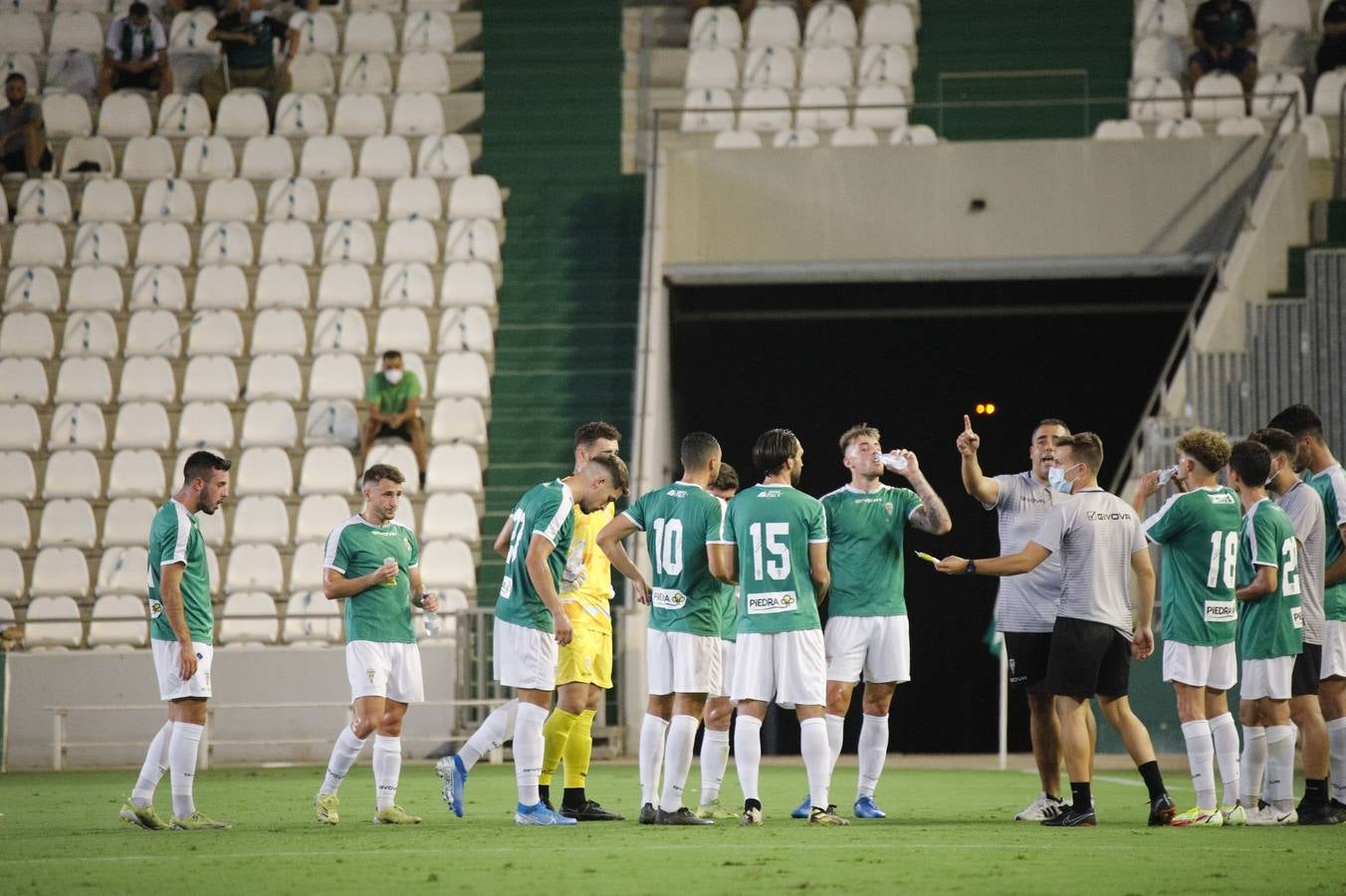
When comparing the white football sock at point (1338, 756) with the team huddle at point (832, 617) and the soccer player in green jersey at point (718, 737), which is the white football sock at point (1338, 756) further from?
the soccer player in green jersey at point (718, 737)

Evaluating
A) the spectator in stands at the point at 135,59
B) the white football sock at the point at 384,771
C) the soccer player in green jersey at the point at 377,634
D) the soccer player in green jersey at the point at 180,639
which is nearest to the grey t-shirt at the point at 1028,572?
the soccer player in green jersey at the point at 377,634

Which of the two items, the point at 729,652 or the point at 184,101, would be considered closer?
the point at 729,652

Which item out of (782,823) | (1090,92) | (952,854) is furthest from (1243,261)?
(952,854)

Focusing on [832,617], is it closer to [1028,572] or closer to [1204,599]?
[1028,572]

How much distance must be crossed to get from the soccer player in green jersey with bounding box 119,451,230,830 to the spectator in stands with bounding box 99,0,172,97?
583 inches

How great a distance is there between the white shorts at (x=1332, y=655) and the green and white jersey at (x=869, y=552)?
2313mm

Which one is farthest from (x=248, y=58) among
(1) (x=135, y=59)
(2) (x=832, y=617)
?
(2) (x=832, y=617)

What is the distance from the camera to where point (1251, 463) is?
937 cm

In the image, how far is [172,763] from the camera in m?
9.61

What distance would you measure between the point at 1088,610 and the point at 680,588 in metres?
2.18

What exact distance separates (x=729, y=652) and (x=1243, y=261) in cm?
951

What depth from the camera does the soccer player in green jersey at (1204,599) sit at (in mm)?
9398

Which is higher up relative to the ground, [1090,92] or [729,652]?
[1090,92]

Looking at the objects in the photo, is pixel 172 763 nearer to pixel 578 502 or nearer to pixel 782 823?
pixel 578 502
